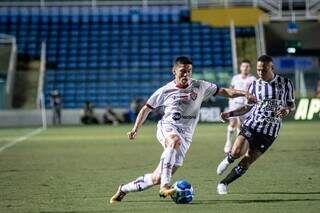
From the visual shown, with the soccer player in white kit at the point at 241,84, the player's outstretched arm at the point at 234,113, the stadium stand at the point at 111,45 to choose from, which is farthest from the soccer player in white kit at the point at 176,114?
the stadium stand at the point at 111,45

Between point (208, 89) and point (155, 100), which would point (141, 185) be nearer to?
point (155, 100)

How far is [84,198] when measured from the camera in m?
10.4

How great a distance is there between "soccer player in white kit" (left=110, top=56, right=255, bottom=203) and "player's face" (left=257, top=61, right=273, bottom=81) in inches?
32.9

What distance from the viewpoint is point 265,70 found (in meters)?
11.0

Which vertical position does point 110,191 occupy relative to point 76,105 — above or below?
above

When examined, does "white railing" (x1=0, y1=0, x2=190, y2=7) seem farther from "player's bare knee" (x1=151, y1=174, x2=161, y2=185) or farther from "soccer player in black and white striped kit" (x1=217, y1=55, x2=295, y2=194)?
"player's bare knee" (x1=151, y1=174, x2=161, y2=185)

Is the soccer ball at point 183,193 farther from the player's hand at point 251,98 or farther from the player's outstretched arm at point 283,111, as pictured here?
the player's outstretched arm at point 283,111

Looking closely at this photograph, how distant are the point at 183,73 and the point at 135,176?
3.92 meters

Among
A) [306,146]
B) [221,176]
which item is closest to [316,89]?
[306,146]

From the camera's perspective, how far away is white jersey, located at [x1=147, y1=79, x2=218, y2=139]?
10.1m

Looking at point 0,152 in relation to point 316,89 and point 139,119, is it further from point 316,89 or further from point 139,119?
point 316,89

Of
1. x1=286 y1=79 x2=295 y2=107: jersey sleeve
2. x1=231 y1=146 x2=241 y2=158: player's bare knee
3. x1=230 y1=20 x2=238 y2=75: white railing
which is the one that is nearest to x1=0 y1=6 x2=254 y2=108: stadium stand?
x1=230 y1=20 x2=238 y2=75: white railing

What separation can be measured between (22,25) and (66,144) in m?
21.9

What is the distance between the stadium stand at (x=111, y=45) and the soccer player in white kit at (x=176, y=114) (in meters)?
27.3
